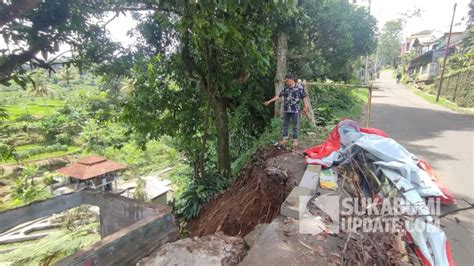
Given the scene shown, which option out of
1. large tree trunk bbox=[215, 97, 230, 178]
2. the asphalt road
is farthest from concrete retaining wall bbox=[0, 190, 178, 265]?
large tree trunk bbox=[215, 97, 230, 178]

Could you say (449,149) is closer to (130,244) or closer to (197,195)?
(197,195)

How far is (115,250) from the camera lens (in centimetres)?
233

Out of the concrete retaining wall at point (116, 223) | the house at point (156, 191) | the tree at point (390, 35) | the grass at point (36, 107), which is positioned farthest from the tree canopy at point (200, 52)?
the grass at point (36, 107)

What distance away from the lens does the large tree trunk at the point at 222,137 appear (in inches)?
277

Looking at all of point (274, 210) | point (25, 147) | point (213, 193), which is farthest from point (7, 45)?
point (25, 147)

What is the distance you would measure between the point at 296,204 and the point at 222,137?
13.0ft

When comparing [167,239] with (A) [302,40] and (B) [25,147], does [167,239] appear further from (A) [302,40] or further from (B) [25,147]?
(B) [25,147]

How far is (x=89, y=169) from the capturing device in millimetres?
16406

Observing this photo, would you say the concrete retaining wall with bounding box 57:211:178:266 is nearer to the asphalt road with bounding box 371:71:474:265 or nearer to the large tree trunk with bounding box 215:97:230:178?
the asphalt road with bounding box 371:71:474:265

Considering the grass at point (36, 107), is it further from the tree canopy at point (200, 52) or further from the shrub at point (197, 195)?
the shrub at point (197, 195)

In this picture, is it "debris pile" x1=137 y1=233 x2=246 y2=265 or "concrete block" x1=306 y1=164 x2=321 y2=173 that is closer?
"debris pile" x1=137 y1=233 x2=246 y2=265

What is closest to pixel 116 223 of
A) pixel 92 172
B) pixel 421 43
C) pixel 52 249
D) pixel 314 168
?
pixel 314 168

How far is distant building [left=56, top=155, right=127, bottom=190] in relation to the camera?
52.9 feet

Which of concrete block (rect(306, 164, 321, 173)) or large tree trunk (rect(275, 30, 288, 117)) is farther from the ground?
large tree trunk (rect(275, 30, 288, 117))
